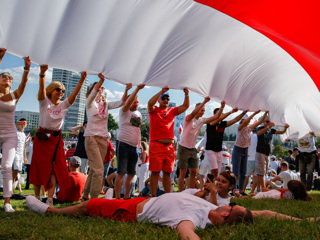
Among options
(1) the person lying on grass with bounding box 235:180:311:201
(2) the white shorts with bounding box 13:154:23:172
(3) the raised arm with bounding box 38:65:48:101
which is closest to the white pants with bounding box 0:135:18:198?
(3) the raised arm with bounding box 38:65:48:101

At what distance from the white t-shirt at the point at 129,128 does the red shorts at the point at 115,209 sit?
240cm

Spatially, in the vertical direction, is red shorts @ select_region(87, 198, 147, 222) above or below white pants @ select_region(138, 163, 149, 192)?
above

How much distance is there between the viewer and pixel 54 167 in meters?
4.94

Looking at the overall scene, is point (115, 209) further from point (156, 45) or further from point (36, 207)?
point (156, 45)

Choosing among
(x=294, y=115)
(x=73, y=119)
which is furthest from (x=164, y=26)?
(x=73, y=119)

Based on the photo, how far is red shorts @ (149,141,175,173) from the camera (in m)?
5.52

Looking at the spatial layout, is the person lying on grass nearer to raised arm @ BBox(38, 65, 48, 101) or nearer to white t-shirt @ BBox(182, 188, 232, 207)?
white t-shirt @ BBox(182, 188, 232, 207)

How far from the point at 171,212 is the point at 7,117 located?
107 inches

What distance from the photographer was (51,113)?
4789mm

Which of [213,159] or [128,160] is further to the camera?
[213,159]

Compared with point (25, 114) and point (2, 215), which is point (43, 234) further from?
point (25, 114)

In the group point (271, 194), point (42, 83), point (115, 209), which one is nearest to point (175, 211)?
point (115, 209)

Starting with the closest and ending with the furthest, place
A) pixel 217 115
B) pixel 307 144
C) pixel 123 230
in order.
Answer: pixel 123 230 < pixel 217 115 < pixel 307 144

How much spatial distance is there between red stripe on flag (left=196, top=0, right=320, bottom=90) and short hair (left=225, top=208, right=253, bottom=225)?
2.96 metres
